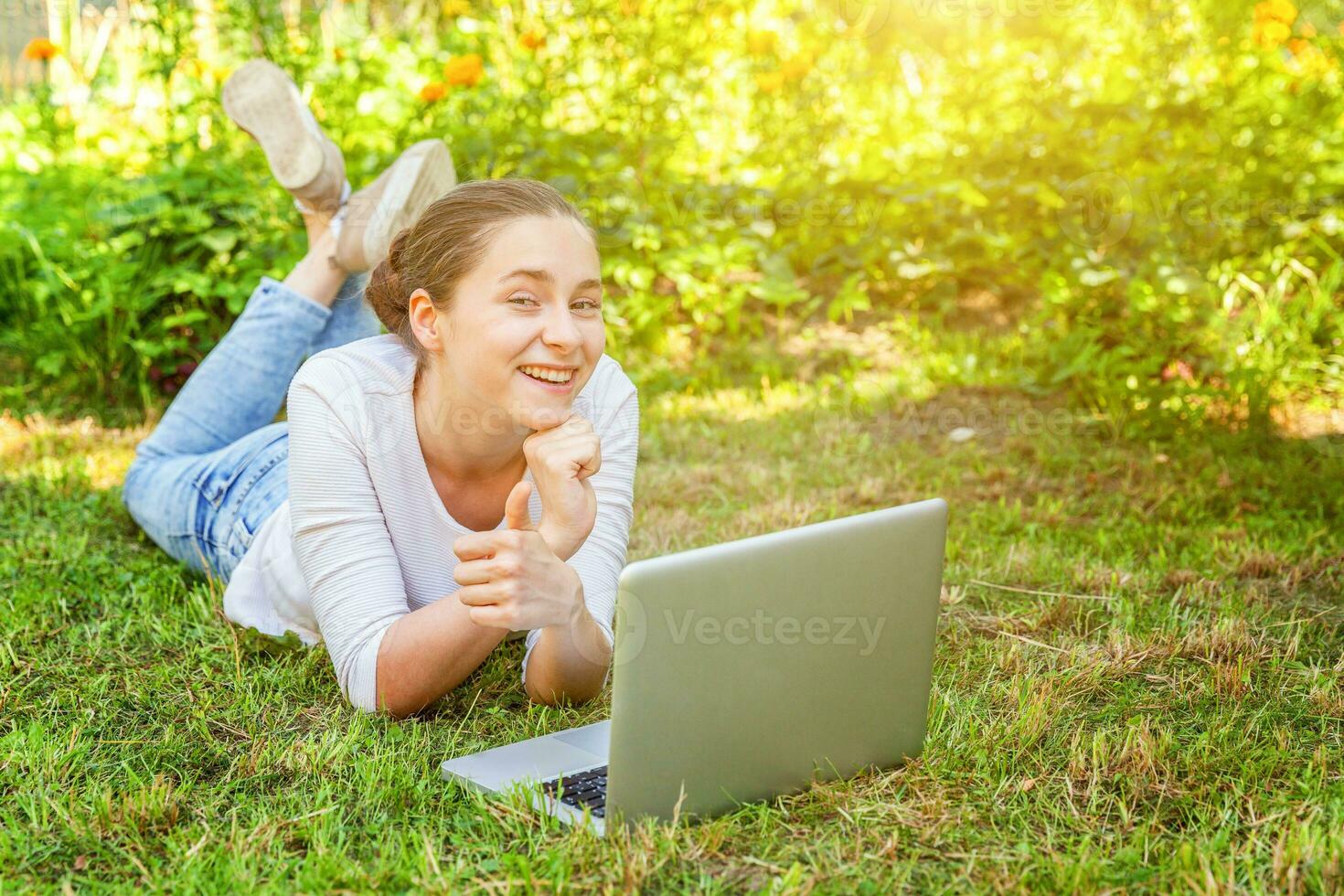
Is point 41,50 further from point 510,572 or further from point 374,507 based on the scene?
point 510,572

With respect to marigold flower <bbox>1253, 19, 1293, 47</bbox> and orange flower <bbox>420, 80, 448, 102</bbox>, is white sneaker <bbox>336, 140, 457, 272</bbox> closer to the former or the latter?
orange flower <bbox>420, 80, 448, 102</bbox>

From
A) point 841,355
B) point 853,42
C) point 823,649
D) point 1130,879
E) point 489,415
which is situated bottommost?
point 841,355

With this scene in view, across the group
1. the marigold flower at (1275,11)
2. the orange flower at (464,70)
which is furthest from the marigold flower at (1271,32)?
the orange flower at (464,70)

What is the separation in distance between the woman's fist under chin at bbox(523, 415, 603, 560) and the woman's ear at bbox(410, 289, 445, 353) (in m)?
0.30

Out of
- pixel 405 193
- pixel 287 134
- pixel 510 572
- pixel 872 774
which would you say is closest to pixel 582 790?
pixel 510 572

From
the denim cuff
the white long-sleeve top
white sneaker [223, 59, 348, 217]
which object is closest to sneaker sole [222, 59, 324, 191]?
white sneaker [223, 59, 348, 217]

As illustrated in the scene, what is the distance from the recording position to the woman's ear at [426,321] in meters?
2.06

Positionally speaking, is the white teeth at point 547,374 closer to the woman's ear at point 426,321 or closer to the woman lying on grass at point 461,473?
the woman lying on grass at point 461,473

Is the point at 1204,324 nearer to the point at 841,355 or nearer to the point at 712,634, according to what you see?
the point at 841,355

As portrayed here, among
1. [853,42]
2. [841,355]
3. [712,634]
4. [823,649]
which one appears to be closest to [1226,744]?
[823,649]

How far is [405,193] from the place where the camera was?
2.88 metres

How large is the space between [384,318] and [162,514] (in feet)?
3.14

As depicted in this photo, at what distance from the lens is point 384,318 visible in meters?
2.32

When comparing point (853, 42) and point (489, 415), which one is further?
point (853, 42)
